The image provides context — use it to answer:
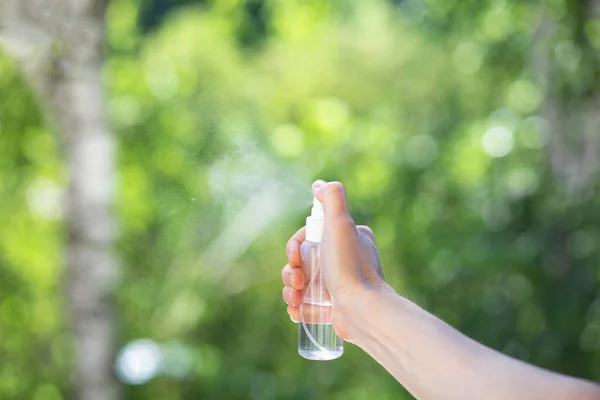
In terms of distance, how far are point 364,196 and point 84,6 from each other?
3.08ft

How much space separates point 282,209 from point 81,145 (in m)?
0.69

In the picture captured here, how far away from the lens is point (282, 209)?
2.57 metres

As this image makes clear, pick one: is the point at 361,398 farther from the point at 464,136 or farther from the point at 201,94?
the point at 201,94

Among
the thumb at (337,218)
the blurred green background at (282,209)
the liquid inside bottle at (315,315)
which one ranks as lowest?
the blurred green background at (282,209)

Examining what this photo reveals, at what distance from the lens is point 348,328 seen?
83 centimetres

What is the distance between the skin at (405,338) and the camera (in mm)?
643

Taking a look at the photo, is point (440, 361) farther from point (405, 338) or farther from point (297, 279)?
point (297, 279)

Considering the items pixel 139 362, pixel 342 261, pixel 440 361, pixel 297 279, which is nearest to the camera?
pixel 440 361

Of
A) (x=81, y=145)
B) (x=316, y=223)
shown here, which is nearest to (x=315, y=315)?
(x=316, y=223)

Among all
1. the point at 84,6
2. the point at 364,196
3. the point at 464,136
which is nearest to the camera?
the point at 84,6

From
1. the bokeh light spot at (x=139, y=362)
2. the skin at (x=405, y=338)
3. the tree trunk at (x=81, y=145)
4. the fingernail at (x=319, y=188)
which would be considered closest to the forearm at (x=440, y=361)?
the skin at (x=405, y=338)

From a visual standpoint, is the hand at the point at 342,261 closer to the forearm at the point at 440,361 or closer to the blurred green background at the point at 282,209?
the forearm at the point at 440,361

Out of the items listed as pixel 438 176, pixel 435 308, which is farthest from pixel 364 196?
pixel 435 308

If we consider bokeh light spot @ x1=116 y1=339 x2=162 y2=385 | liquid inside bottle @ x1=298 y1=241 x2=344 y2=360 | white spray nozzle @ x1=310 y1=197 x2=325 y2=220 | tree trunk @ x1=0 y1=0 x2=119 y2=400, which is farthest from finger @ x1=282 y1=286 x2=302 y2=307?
bokeh light spot @ x1=116 y1=339 x2=162 y2=385
